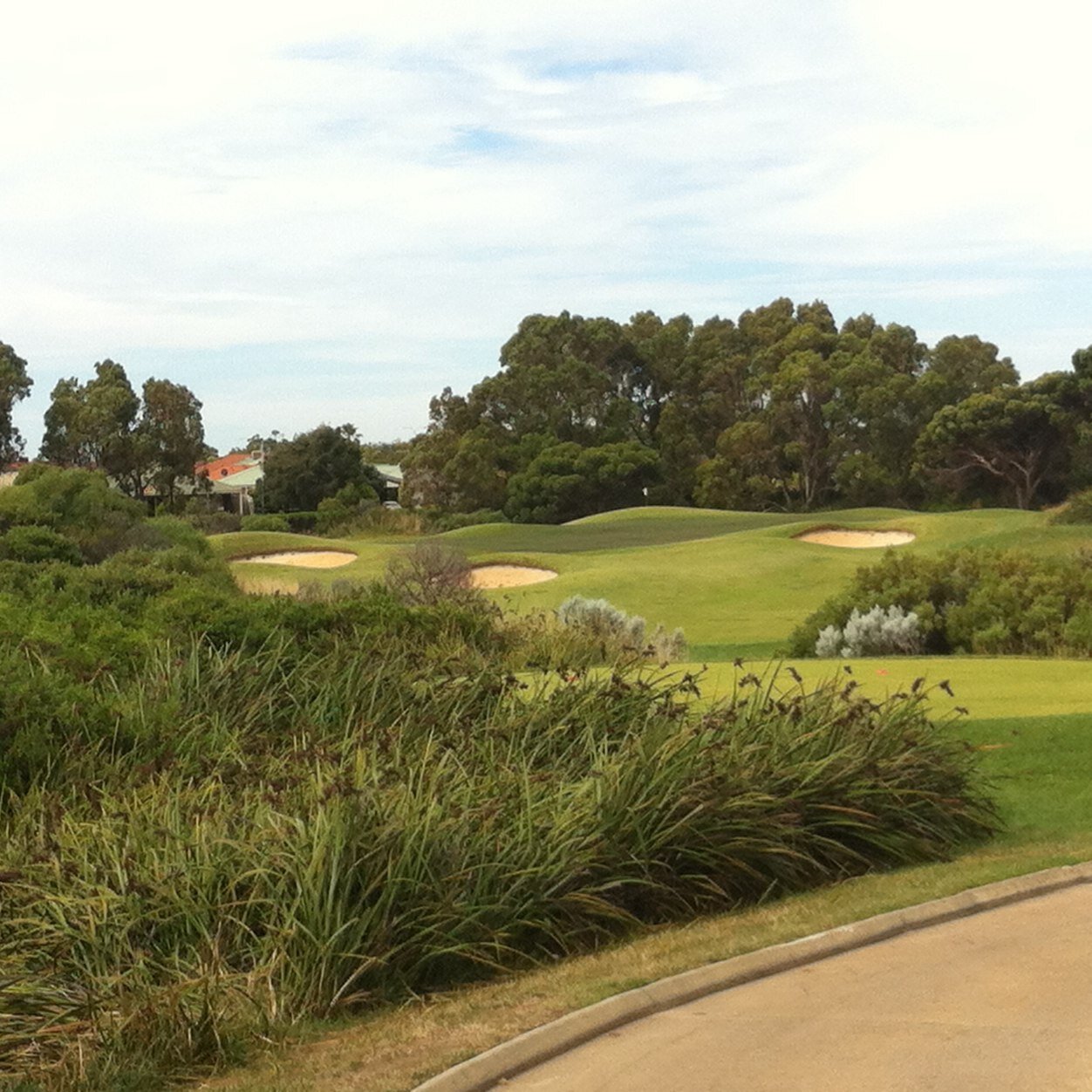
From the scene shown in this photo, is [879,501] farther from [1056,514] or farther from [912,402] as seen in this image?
[1056,514]

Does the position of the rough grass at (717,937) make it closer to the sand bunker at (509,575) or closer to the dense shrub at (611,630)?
the dense shrub at (611,630)

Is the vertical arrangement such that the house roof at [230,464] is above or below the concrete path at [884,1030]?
above

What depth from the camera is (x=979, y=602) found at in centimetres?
2155

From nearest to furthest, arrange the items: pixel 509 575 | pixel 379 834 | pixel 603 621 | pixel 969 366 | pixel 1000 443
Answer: pixel 379 834, pixel 603 621, pixel 509 575, pixel 1000 443, pixel 969 366

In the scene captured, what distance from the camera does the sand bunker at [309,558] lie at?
4419 centimetres

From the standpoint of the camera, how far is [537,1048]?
588 cm

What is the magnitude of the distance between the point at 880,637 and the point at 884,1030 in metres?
16.0

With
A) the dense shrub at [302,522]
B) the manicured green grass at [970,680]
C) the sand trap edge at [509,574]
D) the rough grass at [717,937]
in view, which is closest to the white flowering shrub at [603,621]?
the manicured green grass at [970,680]

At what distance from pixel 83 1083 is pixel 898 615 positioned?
688 inches

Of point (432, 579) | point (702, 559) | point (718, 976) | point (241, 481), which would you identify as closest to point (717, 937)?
point (718, 976)

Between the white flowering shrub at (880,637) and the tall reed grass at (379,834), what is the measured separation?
34.1 feet

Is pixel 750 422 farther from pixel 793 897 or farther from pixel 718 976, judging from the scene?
pixel 718 976

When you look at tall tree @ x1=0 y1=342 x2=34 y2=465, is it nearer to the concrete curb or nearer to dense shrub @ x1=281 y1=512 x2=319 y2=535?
dense shrub @ x1=281 y1=512 x2=319 y2=535

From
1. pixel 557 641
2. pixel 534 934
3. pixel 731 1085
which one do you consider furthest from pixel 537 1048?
pixel 557 641
